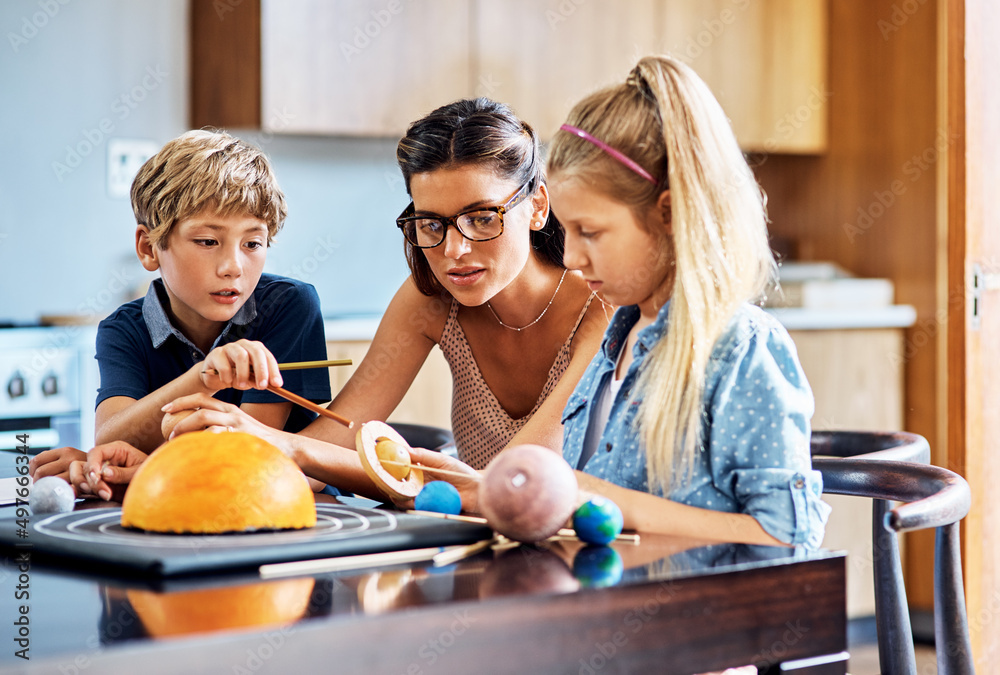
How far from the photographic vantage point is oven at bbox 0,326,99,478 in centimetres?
234

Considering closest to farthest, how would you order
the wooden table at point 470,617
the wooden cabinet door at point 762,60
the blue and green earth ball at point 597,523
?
1. the wooden table at point 470,617
2. the blue and green earth ball at point 597,523
3. the wooden cabinet door at point 762,60

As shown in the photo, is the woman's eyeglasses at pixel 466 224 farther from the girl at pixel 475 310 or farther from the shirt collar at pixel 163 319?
the shirt collar at pixel 163 319

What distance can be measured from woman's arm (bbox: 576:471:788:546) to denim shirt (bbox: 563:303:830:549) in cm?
1

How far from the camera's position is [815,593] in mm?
717

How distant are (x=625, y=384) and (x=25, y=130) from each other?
2.28 m

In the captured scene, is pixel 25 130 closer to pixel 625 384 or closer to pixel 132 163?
pixel 132 163

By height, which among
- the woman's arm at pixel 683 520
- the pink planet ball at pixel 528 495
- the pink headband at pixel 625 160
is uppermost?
the pink headband at pixel 625 160

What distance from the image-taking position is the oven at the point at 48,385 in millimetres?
2342

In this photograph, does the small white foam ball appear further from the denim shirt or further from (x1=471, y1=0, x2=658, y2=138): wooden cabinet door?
(x1=471, y1=0, x2=658, y2=138): wooden cabinet door

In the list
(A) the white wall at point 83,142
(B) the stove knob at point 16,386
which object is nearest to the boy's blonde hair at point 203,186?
(B) the stove knob at point 16,386

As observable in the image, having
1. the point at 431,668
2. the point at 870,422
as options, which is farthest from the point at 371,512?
the point at 870,422

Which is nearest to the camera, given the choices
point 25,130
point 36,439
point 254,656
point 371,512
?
point 254,656

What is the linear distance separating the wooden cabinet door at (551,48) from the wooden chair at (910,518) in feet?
5.96

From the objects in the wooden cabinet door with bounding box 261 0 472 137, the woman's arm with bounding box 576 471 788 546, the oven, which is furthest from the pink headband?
the wooden cabinet door with bounding box 261 0 472 137
